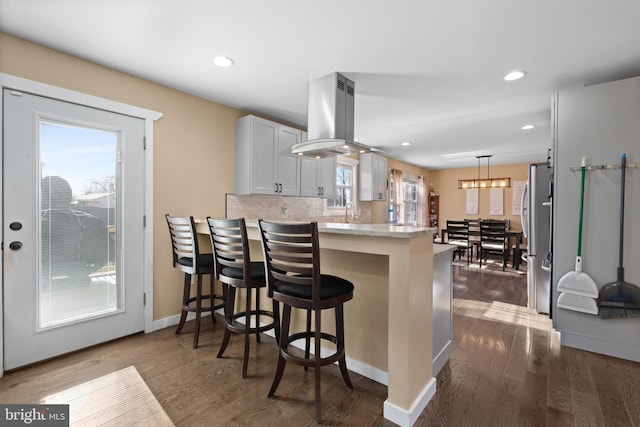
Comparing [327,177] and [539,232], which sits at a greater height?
[327,177]

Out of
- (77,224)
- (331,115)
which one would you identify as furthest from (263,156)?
(77,224)

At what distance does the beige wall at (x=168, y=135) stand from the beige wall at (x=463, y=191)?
22.8ft

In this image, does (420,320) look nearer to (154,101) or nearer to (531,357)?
(531,357)

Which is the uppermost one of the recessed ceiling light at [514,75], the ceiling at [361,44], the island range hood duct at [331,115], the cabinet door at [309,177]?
the ceiling at [361,44]

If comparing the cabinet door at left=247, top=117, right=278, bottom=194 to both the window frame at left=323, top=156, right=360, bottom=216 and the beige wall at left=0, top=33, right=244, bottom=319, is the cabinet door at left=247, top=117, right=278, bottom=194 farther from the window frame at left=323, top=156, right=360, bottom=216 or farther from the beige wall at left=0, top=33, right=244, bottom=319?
the window frame at left=323, top=156, right=360, bottom=216

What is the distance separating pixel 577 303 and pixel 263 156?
11.2 feet

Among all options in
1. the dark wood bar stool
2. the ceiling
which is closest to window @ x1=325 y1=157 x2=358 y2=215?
the ceiling

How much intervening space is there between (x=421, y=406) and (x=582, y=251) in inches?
81.6

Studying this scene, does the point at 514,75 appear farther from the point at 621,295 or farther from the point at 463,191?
the point at 463,191

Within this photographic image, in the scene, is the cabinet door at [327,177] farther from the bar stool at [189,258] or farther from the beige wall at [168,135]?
the bar stool at [189,258]

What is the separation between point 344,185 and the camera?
18.7 feet

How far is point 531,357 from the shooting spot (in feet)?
7.99

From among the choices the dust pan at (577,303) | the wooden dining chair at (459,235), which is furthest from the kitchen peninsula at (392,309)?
the wooden dining chair at (459,235)

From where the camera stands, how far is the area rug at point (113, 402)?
167cm
